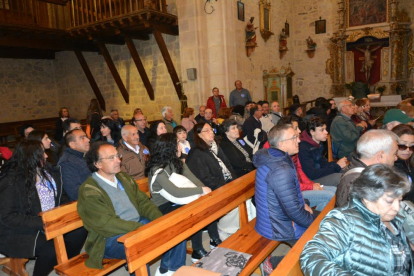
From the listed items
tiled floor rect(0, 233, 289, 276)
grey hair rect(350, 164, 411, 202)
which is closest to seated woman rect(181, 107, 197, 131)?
tiled floor rect(0, 233, 289, 276)

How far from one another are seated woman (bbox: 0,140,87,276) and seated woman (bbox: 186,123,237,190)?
1.50 meters

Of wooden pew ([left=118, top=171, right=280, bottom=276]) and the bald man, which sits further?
the bald man

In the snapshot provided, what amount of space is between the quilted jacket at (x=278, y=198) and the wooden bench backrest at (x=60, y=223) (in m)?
1.59

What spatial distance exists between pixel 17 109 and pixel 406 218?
1367 cm

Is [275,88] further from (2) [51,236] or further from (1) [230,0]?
(2) [51,236]

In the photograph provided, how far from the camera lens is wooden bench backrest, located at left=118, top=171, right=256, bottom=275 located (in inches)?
81.6

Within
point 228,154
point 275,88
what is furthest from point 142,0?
point 228,154

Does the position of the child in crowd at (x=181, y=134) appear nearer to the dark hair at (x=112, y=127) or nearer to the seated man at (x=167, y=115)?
the dark hair at (x=112, y=127)

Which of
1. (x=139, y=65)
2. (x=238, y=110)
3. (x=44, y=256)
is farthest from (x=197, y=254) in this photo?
(x=139, y=65)

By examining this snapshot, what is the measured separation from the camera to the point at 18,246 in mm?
2674

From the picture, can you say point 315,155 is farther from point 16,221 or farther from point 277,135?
point 16,221

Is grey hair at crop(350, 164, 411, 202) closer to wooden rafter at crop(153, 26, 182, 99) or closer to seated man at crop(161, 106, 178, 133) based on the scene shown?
seated man at crop(161, 106, 178, 133)

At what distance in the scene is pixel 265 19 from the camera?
10914 millimetres

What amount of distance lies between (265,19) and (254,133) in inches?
272
